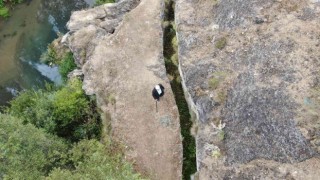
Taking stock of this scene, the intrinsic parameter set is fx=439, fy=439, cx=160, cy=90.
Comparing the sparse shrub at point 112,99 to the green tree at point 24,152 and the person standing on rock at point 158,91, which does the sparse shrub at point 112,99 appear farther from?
the green tree at point 24,152

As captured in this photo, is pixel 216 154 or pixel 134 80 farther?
pixel 134 80

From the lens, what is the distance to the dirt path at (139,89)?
2302cm

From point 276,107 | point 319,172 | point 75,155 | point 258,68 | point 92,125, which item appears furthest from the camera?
point 92,125

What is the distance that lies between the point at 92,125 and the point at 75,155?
11.8ft

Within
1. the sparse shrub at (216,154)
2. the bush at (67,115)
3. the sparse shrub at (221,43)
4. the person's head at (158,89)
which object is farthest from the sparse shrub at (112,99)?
the sparse shrub at (216,154)

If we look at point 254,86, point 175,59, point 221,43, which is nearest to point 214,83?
point 254,86

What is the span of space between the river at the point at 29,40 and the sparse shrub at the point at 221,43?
1500cm

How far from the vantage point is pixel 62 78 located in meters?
32.7

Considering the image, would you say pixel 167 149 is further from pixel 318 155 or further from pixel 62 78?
pixel 62 78

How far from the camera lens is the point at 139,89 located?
25516mm

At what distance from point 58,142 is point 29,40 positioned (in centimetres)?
1562

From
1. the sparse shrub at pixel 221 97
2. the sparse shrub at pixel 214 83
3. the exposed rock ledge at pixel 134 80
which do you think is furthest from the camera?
the exposed rock ledge at pixel 134 80

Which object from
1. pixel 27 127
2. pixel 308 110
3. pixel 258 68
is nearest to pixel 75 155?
pixel 27 127

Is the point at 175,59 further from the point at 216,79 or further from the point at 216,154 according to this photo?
the point at 216,154
